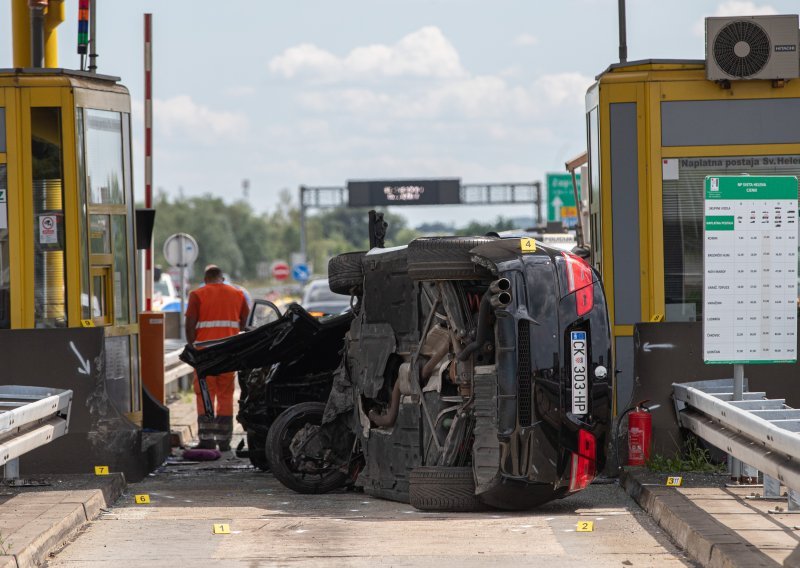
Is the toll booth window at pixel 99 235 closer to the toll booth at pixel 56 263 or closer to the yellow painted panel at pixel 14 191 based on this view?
the toll booth at pixel 56 263

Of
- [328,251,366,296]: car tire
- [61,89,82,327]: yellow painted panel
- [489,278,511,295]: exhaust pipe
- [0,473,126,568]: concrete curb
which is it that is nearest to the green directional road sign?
[61,89,82,327]: yellow painted panel

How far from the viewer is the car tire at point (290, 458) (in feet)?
36.7

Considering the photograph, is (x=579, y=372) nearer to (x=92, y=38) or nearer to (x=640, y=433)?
(x=640, y=433)

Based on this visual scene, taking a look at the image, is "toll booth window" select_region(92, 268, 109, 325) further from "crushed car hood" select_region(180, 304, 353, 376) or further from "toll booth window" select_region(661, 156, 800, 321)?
"toll booth window" select_region(661, 156, 800, 321)

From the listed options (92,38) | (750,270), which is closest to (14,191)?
(92,38)

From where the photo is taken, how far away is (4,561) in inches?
295

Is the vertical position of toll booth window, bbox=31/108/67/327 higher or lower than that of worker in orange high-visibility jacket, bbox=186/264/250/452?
higher

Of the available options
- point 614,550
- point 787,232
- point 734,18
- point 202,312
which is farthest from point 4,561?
point 202,312

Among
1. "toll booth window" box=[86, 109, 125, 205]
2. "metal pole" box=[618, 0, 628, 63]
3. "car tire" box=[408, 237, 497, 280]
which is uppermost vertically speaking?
"metal pole" box=[618, 0, 628, 63]

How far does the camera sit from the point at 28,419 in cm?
978

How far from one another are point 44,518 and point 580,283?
3.56 metres

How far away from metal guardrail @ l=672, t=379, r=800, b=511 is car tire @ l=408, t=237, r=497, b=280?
67.6 inches

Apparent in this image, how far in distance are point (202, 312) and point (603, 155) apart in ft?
18.9

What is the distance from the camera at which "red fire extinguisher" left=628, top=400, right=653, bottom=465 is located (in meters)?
11.1
